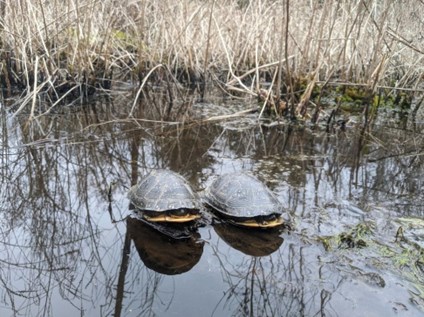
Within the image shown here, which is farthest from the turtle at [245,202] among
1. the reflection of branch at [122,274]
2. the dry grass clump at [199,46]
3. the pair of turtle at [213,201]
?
the dry grass clump at [199,46]

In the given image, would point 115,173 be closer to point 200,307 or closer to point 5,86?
point 200,307

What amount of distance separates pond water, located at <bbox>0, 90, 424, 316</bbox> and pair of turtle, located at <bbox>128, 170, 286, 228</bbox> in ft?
0.35

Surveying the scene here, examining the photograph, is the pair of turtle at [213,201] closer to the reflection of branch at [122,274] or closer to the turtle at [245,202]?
the turtle at [245,202]

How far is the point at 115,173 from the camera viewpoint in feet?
14.3

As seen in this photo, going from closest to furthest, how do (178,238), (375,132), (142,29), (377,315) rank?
(377,315), (178,238), (375,132), (142,29)

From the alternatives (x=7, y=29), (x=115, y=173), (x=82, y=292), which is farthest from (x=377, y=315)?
(x=7, y=29)

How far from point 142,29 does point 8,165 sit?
10.9 ft

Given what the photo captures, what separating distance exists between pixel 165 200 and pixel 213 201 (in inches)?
17.1

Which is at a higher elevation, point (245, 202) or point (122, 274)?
point (245, 202)

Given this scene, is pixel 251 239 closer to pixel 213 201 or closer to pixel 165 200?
pixel 213 201

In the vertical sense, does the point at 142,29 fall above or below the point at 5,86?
above

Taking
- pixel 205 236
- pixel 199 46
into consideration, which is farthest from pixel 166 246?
pixel 199 46

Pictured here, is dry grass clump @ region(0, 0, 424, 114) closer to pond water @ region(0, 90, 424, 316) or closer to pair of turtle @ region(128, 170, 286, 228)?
pond water @ region(0, 90, 424, 316)

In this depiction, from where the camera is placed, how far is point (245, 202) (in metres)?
3.37
